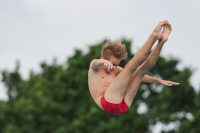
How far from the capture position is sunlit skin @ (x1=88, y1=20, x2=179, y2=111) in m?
12.0

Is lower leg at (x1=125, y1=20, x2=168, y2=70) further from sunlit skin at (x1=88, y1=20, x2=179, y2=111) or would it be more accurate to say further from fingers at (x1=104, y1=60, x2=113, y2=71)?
fingers at (x1=104, y1=60, x2=113, y2=71)

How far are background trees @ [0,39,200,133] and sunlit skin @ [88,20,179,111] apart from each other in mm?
25461

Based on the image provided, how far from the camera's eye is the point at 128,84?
1267 cm

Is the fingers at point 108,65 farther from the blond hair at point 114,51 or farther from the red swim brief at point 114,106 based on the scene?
the red swim brief at point 114,106

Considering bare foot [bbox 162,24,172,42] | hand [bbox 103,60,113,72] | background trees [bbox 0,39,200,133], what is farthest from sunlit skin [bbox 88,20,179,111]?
background trees [bbox 0,39,200,133]

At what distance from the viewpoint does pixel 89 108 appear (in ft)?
135

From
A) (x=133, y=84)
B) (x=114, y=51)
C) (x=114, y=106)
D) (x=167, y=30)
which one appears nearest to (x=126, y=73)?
(x=133, y=84)

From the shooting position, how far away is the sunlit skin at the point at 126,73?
1205cm

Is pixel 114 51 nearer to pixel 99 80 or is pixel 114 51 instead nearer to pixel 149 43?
pixel 99 80

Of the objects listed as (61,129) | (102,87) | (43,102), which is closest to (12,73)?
(43,102)

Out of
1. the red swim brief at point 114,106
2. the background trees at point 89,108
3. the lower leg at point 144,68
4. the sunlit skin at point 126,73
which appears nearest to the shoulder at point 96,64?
the sunlit skin at point 126,73

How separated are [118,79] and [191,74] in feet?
98.2

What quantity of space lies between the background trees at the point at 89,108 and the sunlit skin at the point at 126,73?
25.5m

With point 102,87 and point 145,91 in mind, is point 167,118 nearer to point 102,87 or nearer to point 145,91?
point 145,91
